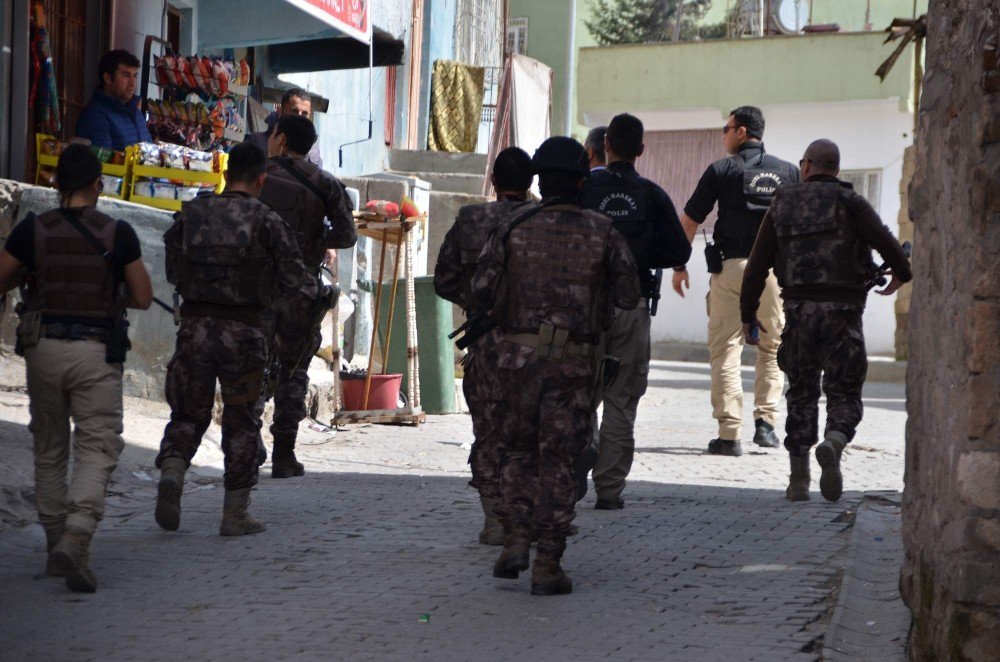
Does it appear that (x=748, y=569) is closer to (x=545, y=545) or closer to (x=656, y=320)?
(x=545, y=545)

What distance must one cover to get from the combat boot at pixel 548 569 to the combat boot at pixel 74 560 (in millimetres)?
1595

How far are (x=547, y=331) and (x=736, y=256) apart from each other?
4.61 m

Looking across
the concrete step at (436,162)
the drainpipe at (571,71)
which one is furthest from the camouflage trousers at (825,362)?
the drainpipe at (571,71)

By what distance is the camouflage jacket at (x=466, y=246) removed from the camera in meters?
6.29

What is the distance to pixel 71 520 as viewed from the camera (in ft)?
17.3

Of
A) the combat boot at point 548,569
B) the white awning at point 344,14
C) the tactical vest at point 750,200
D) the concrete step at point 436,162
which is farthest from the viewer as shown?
the concrete step at point 436,162

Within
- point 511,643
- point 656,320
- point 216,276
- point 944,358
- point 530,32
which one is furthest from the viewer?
point 530,32

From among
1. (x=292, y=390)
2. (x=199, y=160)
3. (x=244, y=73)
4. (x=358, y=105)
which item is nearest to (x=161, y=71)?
(x=244, y=73)

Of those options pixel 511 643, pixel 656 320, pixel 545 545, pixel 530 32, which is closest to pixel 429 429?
pixel 545 545

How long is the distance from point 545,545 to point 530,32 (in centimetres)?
3173

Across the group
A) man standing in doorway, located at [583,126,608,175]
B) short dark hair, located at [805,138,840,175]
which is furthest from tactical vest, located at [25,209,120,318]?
short dark hair, located at [805,138,840,175]

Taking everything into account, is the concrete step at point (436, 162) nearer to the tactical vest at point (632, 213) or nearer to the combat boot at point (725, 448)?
the combat boot at point (725, 448)

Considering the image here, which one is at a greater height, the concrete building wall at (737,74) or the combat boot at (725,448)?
the concrete building wall at (737,74)

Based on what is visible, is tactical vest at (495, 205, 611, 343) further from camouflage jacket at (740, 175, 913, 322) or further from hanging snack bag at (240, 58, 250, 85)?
hanging snack bag at (240, 58, 250, 85)
